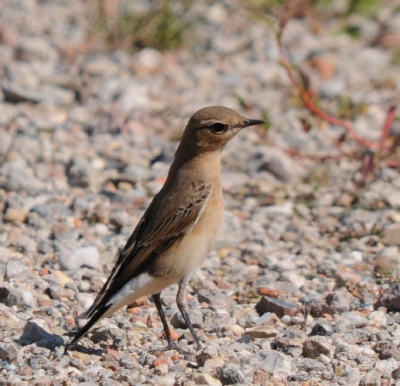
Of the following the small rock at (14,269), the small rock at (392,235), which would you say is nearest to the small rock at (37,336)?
the small rock at (14,269)

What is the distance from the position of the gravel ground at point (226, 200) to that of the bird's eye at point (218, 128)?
4.55ft

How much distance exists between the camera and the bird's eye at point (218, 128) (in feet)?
22.9

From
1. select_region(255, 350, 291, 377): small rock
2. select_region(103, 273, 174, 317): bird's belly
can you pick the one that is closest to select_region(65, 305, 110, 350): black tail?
select_region(103, 273, 174, 317): bird's belly

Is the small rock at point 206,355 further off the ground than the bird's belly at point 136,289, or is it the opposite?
the bird's belly at point 136,289

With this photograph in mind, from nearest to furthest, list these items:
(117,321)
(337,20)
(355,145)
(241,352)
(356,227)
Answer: (241,352) < (117,321) < (356,227) < (355,145) < (337,20)

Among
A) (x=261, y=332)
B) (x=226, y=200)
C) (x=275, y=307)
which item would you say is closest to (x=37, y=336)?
(x=261, y=332)

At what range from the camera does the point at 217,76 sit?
40.6 ft

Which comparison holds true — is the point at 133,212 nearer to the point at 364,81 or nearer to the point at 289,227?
the point at 289,227

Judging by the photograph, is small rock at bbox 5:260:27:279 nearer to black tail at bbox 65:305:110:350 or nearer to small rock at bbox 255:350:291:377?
black tail at bbox 65:305:110:350

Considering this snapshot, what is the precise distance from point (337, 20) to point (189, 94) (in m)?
3.28

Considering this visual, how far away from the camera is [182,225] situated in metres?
6.76

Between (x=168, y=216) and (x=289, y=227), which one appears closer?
(x=168, y=216)

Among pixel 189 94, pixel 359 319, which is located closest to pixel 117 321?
pixel 359 319

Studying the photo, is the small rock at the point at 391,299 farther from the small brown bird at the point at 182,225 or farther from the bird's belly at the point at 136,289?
the bird's belly at the point at 136,289
